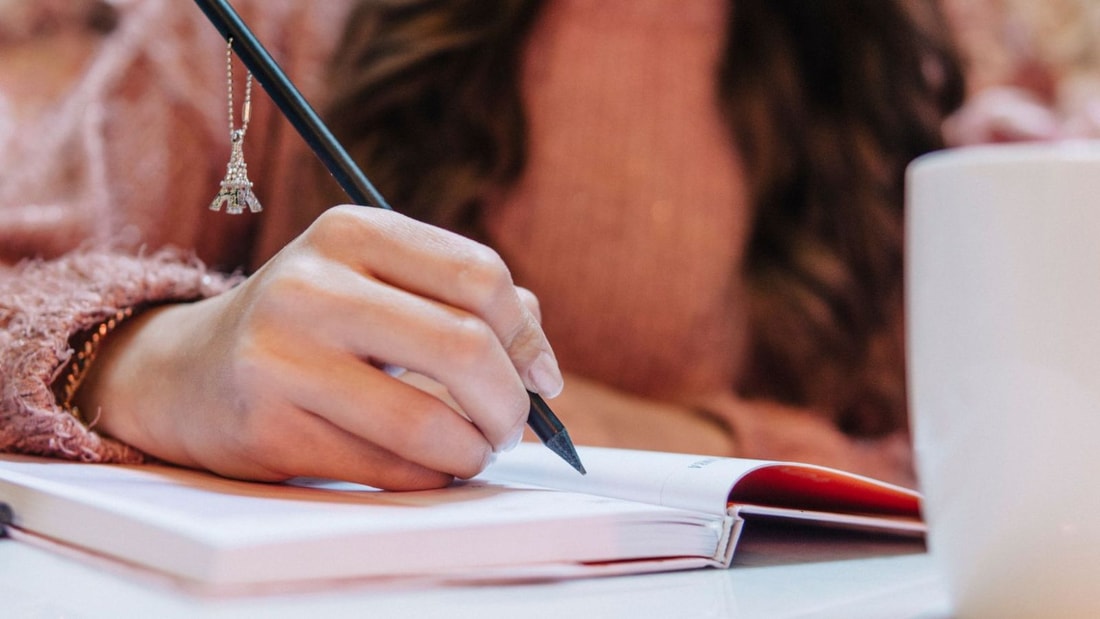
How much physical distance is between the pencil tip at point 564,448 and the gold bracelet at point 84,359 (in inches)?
8.4

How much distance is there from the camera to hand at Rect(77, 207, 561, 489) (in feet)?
0.93

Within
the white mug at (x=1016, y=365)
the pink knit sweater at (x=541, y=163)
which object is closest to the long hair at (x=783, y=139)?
the pink knit sweater at (x=541, y=163)

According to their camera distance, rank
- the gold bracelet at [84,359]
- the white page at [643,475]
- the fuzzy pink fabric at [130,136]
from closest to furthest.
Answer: the white page at [643,475]
the gold bracelet at [84,359]
the fuzzy pink fabric at [130,136]

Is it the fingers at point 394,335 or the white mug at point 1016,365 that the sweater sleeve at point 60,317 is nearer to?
the fingers at point 394,335

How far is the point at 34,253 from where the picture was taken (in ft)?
2.30

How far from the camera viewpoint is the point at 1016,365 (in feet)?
0.64

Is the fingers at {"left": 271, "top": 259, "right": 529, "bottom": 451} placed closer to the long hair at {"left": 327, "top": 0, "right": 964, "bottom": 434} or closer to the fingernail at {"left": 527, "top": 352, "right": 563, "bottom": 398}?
the fingernail at {"left": 527, "top": 352, "right": 563, "bottom": 398}

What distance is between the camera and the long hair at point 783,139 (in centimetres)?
80

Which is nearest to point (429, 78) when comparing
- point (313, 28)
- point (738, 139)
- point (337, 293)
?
point (313, 28)

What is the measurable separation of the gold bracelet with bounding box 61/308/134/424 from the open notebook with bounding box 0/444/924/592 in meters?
0.05

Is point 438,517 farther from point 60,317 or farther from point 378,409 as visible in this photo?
point 60,317

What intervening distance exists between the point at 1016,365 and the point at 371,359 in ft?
0.65

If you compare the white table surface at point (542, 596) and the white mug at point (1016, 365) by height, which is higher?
the white mug at point (1016, 365)

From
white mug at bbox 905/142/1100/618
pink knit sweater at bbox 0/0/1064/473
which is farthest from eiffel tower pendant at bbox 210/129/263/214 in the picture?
pink knit sweater at bbox 0/0/1064/473
